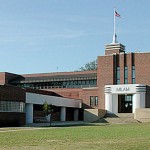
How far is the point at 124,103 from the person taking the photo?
2886 inches

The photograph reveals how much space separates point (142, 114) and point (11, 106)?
25.8 metres

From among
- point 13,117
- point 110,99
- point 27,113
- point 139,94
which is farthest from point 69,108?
point 13,117

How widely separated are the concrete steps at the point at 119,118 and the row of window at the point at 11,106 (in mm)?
17794

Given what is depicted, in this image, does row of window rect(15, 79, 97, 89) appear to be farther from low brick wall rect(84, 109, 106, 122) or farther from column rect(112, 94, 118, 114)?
low brick wall rect(84, 109, 106, 122)

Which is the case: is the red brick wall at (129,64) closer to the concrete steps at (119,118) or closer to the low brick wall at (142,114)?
the concrete steps at (119,118)

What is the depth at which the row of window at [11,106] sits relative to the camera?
46.0m

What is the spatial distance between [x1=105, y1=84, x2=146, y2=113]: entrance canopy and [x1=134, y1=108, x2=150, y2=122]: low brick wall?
3748 millimetres

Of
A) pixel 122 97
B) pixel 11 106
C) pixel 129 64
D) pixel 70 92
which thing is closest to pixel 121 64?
pixel 129 64

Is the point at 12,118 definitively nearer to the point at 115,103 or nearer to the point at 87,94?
the point at 115,103

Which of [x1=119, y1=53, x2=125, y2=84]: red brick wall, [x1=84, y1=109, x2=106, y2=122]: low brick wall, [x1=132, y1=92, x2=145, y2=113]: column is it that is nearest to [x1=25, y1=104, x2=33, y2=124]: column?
[x1=84, y1=109, x2=106, y2=122]: low brick wall

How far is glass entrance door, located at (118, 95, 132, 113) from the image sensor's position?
72625 mm

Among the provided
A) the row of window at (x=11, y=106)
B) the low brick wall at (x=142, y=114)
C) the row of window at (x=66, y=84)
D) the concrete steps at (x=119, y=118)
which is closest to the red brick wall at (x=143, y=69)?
the concrete steps at (x=119, y=118)

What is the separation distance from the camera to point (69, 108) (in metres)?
74.1

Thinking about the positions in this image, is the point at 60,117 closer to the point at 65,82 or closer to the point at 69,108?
the point at 69,108
